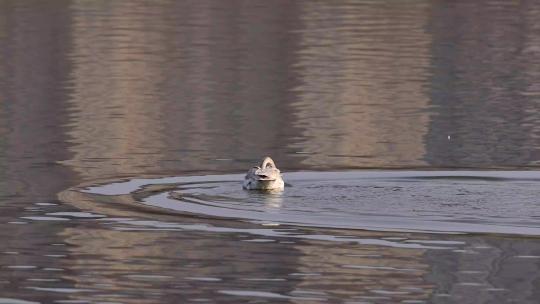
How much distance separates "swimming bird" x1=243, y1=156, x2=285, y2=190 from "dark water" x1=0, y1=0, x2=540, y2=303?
0.67 ft

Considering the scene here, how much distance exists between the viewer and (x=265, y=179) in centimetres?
2119

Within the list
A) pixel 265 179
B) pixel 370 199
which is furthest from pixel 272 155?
pixel 370 199

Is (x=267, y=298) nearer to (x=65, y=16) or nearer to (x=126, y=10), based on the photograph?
(x=65, y=16)

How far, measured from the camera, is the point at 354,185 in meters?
22.2

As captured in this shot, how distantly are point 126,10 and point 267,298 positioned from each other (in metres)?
55.0

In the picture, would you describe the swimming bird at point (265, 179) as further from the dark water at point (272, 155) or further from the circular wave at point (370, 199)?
the dark water at point (272, 155)

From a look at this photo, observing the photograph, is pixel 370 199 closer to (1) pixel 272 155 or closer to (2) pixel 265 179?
(2) pixel 265 179

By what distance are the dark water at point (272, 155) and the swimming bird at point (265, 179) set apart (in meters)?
0.20

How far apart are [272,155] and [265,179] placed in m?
5.44

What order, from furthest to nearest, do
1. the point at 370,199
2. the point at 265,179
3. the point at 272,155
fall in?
the point at 272,155, the point at 265,179, the point at 370,199

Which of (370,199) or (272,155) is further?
(272,155)

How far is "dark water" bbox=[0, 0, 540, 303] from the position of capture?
16344 mm

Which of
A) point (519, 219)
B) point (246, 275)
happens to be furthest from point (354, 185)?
point (246, 275)

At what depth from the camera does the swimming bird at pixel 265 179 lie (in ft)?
69.7
